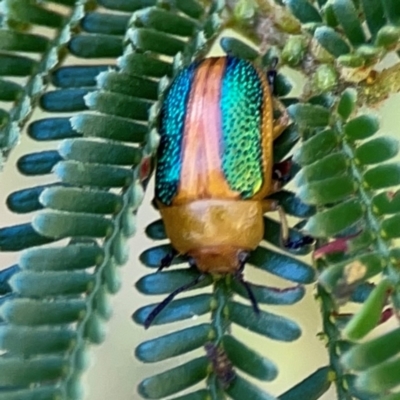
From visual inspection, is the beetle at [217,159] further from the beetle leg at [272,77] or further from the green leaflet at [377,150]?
the green leaflet at [377,150]

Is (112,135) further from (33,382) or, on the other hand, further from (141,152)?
(33,382)

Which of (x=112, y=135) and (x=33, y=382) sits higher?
(x=112, y=135)

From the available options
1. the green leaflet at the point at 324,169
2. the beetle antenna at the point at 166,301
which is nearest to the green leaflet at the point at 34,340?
the beetle antenna at the point at 166,301

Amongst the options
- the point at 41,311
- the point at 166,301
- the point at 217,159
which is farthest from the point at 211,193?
the point at 41,311

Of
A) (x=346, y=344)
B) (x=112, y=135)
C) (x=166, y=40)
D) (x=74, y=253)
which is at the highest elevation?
(x=166, y=40)

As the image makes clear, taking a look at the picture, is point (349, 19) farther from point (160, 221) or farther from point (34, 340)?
point (34, 340)

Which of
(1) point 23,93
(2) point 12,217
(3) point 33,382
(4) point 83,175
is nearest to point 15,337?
(3) point 33,382
